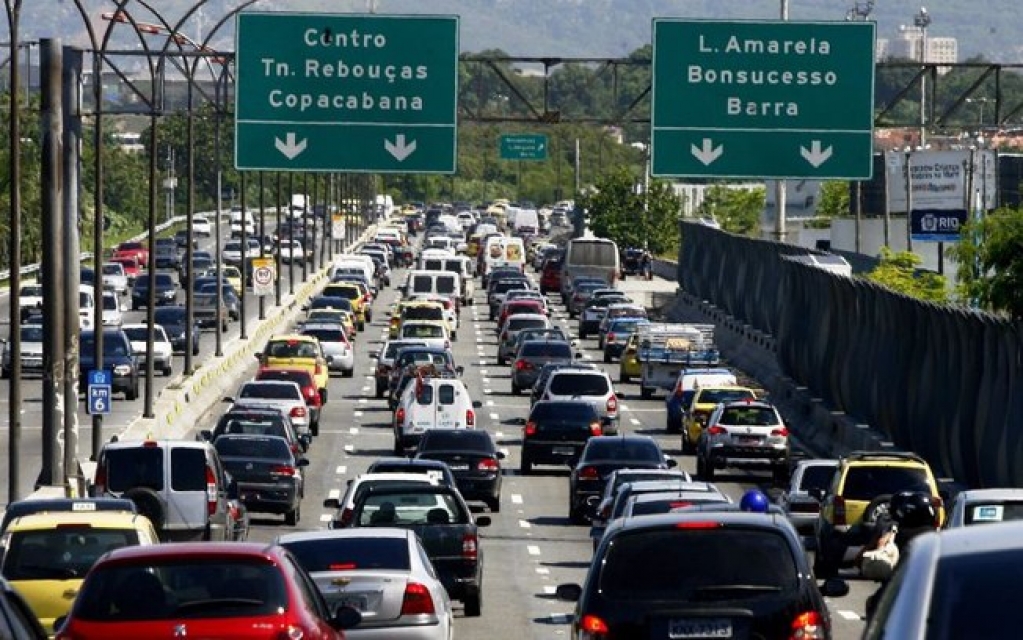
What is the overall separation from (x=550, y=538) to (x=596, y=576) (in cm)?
2345

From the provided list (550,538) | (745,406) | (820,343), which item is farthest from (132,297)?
(550,538)

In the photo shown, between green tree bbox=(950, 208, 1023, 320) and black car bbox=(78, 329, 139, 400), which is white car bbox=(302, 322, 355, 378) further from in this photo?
green tree bbox=(950, 208, 1023, 320)

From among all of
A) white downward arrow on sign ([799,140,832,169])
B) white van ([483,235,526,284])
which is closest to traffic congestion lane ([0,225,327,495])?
white downward arrow on sign ([799,140,832,169])

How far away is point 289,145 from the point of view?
4403 centimetres

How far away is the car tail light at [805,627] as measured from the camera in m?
15.0

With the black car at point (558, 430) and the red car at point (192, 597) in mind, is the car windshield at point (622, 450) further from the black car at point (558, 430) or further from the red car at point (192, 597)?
the red car at point (192, 597)

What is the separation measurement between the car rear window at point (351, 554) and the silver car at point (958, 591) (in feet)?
36.7

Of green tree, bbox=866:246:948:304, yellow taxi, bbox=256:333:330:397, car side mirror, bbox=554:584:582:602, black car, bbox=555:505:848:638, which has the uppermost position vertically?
black car, bbox=555:505:848:638

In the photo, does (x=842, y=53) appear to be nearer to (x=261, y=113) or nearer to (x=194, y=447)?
(x=261, y=113)

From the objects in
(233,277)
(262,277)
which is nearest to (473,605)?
(262,277)

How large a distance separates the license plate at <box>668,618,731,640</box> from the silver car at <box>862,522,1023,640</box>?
5311 millimetres

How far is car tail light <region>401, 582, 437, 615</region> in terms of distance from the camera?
20.0 meters

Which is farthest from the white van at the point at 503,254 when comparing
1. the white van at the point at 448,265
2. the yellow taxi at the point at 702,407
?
the yellow taxi at the point at 702,407

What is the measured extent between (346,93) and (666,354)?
25875mm
